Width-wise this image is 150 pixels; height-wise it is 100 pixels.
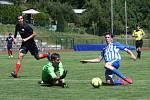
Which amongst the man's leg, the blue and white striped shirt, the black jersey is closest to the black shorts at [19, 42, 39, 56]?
the black jersey

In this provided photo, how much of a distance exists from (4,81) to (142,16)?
8173cm

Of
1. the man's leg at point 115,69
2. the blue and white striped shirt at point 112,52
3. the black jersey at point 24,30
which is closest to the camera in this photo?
the man's leg at point 115,69

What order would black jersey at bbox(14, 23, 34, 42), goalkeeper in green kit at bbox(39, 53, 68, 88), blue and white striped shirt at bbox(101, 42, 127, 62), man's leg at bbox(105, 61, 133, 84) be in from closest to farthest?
1. goalkeeper in green kit at bbox(39, 53, 68, 88)
2. man's leg at bbox(105, 61, 133, 84)
3. blue and white striped shirt at bbox(101, 42, 127, 62)
4. black jersey at bbox(14, 23, 34, 42)

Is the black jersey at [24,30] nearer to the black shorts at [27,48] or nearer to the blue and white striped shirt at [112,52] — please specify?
the black shorts at [27,48]

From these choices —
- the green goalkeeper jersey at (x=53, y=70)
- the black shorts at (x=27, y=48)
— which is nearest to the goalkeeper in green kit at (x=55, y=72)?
the green goalkeeper jersey at (x=53, y=70)

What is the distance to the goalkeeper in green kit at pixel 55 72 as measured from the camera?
1505cm

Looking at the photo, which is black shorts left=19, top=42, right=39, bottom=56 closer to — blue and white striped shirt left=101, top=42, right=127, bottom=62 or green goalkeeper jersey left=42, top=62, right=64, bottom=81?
green goalkeeper jersey left=42, top=62, right=64, bottom=81

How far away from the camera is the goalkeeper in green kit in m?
15.0

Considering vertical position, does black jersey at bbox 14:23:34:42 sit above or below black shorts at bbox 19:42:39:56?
above

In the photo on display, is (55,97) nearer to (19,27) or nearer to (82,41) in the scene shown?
(19,27)

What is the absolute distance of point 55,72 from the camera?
15414 millimetres

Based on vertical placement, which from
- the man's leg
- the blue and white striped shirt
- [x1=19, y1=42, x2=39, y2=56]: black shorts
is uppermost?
the blue and white striped shirt

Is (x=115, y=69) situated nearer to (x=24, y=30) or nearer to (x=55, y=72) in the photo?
(x=55, y=72)

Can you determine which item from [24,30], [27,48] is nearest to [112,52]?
[27,48]
